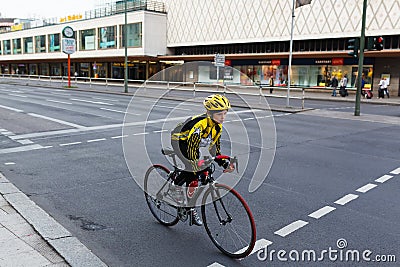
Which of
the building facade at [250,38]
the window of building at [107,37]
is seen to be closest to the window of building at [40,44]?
the building facade at [250,38]

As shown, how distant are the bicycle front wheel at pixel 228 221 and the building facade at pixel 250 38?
29838mm

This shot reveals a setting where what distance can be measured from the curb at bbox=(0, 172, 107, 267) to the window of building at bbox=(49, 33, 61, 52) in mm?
64544

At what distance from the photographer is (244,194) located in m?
6.44

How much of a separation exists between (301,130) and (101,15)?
51804 mm

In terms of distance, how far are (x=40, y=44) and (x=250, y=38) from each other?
144 feet

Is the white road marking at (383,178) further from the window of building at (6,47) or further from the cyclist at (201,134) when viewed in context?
the window of building at (6,47)

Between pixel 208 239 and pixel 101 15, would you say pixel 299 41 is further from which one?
pixel 208 239

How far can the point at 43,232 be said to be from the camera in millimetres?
4715

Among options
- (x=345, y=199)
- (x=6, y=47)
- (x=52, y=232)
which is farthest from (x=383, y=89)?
(x=6, y=47)

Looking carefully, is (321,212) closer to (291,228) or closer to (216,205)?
(291,228)

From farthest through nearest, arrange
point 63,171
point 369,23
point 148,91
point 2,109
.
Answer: point 369,23 < point 2,109 < point 63,171 < point 148,91

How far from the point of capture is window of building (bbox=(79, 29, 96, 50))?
2316 inches

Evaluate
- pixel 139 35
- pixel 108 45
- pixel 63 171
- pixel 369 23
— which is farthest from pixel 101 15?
pixel 63 171
